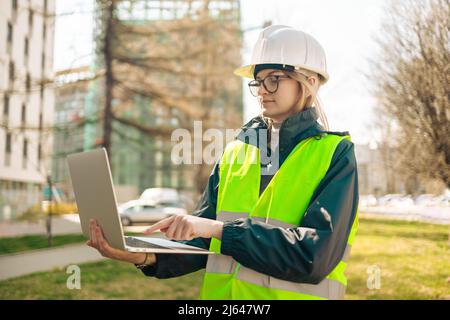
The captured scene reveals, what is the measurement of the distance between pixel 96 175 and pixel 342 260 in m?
0.76

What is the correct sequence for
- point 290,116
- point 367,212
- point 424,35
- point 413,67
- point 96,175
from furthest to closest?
point 367,212 < point 413,67 < point 424,35 < point 290,116 < point 96,175

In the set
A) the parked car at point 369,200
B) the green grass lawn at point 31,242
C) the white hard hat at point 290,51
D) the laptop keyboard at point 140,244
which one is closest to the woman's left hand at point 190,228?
the laptop keyboard at point 140,244

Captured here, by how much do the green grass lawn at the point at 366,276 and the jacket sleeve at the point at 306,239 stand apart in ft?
9.89

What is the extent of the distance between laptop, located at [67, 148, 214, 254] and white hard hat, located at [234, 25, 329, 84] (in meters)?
0.61

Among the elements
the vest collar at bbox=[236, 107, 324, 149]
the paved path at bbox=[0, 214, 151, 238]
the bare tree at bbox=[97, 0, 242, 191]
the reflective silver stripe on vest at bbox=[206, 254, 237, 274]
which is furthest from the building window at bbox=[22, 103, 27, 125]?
the vest collar at bbox=[236, 107, 324, 149]

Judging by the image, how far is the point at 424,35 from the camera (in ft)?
11.9

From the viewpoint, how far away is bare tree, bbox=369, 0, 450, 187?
354 centimetres

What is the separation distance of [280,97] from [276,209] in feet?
1.21

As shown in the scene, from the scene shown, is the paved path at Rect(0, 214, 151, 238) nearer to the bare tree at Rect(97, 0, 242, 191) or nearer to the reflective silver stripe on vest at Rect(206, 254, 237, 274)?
the bare tree at Rect(97, 0, 242, 191)

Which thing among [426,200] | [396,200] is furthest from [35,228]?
[426,200]

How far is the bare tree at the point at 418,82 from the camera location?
3539 millimetres
